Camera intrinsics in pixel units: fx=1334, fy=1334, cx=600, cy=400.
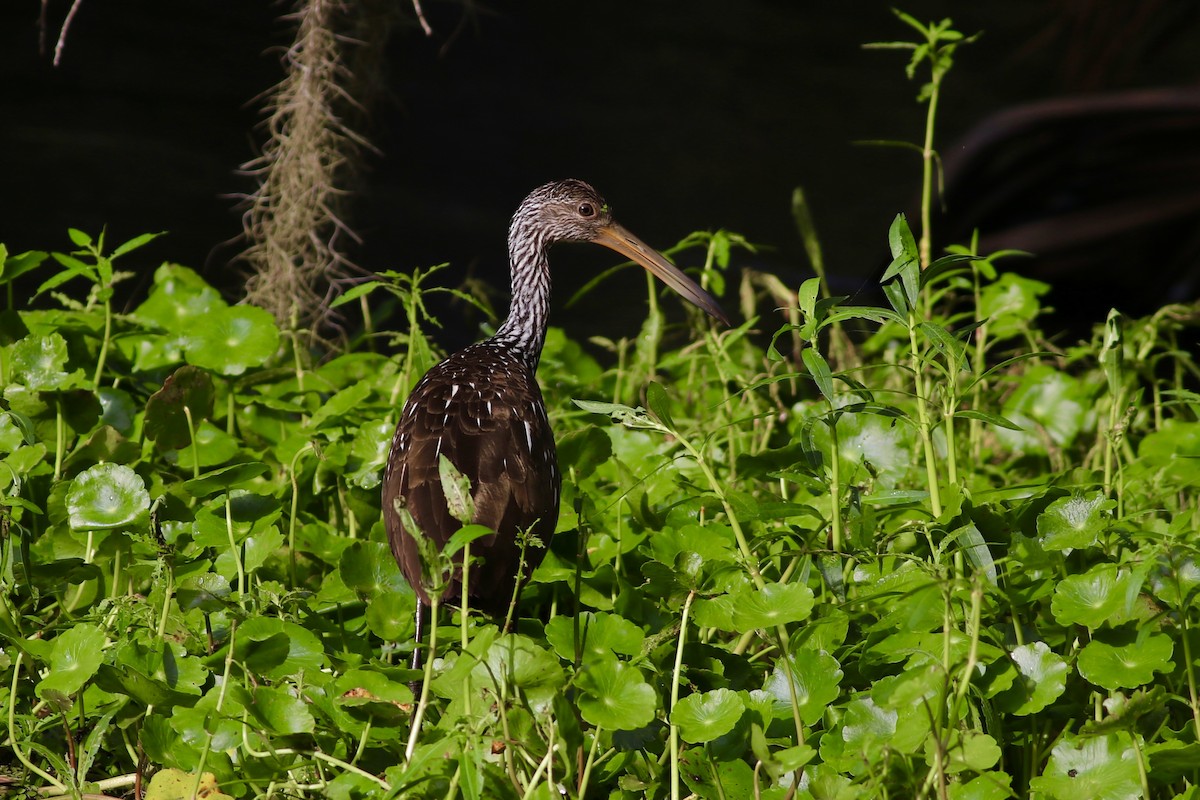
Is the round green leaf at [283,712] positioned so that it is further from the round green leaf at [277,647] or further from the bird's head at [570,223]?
the bird's head at [570,223]

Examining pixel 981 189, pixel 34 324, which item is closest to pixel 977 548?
pixel 34 324

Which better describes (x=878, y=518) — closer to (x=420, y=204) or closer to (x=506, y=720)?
(x=506, y=720)

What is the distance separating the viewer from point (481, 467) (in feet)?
7.83

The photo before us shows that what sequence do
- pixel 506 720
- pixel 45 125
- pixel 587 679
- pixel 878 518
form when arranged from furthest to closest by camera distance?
pixel 45 125, pixel 878 518, pixel 587 679, pixel 506 720

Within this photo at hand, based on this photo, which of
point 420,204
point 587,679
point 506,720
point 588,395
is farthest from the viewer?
point 420,204

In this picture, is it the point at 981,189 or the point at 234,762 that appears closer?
the point at 234,762

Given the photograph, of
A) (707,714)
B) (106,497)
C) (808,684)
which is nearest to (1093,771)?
(808,684)

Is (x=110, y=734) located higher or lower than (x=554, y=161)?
lower

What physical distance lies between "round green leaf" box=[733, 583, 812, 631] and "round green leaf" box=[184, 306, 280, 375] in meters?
1.50

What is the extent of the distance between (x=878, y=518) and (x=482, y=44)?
3109mm

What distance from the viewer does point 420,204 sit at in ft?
16.4

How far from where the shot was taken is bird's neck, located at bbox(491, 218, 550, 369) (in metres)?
3.22

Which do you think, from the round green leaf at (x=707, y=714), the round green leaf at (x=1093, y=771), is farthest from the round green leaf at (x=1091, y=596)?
the round green leaf at (x=707, y=714)

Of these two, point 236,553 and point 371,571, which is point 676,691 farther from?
point 236,553
